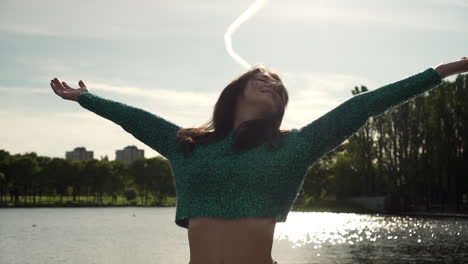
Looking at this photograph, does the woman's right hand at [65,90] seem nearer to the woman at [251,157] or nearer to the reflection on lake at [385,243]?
the woman at [251,157]

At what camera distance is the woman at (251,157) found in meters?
2.37

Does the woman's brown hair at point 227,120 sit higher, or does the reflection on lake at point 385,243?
the woman's brown hair at point 227,120

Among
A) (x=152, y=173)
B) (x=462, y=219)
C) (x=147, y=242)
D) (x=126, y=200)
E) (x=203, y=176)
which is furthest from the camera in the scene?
(x=126, y=200)

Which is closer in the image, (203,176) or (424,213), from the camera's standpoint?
(203,176)

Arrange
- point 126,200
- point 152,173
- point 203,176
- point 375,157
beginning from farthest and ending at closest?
point 126,200
point 152,173
point 375,157
point 203,176

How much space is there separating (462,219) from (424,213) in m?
8.01

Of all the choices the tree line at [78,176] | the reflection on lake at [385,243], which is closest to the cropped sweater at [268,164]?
the reflection on lake at [385,243]

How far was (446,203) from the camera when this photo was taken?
6969cm

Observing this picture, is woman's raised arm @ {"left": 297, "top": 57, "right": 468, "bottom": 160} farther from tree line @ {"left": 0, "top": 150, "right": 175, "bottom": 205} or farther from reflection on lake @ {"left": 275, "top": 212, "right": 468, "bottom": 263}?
tree line @ {"left": 0, "top": 150, "right": 175, "bottom": 205}

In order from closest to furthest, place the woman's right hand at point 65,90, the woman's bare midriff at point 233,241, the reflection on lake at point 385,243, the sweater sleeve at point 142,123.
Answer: the woman's bare midriff at point 233,241 → the sweater sleeve at point 142,123 → the woman's right hand at point 65,90 → the reflection on lake at point 385,243

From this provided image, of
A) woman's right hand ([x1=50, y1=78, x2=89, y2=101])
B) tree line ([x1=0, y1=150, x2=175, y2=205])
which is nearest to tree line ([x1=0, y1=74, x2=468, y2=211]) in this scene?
tree line ([x1=0, y1=150, x2=175, y2=205])

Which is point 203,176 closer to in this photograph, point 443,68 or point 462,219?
point 443,68

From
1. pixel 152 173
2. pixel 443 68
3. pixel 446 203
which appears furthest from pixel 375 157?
pixel 443 68

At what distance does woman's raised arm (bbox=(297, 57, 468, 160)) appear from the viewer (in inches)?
95.7
